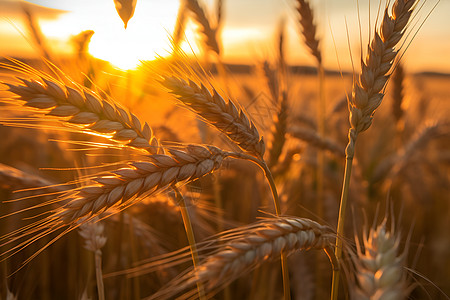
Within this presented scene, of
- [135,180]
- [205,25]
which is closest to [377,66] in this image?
[135,180]

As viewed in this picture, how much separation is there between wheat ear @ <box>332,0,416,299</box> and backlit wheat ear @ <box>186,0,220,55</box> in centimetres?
108

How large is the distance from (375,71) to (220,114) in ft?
1.51

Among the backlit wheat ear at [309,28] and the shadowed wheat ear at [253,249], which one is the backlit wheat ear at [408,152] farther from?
the shadowed wheat ear at [253,249]

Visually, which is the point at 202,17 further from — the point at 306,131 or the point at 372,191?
the point at 372,191

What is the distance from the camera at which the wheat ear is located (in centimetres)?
105

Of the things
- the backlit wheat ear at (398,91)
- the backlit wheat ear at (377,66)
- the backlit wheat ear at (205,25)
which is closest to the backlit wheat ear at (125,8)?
the backlit wheat ear at (205,25)

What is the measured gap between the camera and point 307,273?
201cm

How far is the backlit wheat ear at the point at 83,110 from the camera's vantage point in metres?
0.85

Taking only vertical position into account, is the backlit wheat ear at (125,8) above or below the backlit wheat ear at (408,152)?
above

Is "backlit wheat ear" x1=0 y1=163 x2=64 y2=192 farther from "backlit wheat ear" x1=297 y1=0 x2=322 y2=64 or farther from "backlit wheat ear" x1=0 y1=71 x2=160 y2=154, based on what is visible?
"backlit wheat ear" x1=297 y1=0 x2=322 y2=64

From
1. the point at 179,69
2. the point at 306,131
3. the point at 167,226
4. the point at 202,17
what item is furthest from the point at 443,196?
the point at 179,69

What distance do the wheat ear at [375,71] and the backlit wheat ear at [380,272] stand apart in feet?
0.64

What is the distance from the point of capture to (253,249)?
792 millimetres

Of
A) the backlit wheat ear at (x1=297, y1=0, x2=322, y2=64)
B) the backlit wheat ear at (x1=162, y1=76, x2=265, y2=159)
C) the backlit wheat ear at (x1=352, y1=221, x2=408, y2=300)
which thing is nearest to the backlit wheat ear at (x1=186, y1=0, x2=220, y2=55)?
the backlit wheat ear at (x1=297, y1=0, x2=322, y2=64)
